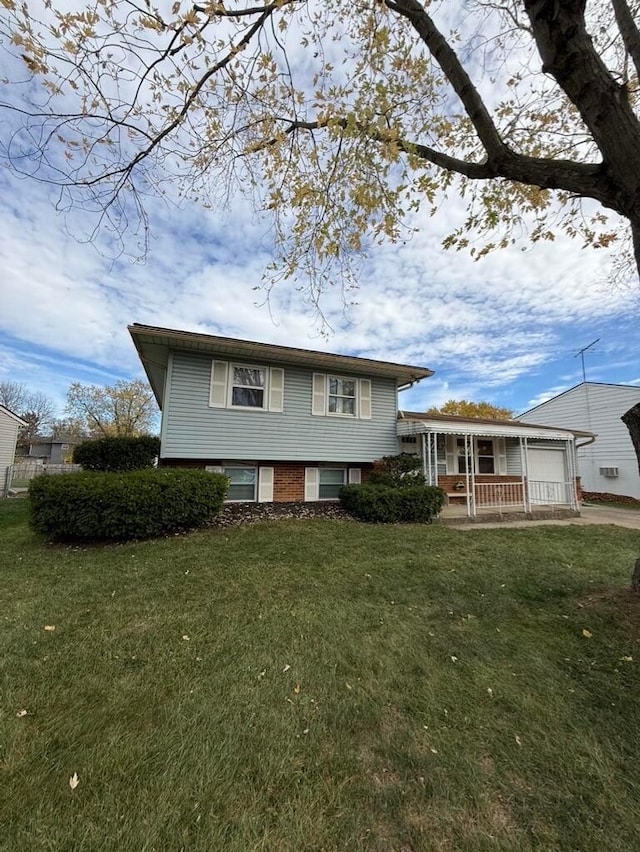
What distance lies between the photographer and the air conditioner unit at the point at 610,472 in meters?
17.1

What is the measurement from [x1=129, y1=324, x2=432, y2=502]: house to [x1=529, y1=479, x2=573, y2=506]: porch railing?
6.24 metres

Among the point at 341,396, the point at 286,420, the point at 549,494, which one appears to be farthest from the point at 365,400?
the point at 549,494

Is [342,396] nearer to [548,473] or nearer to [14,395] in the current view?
[548,473]

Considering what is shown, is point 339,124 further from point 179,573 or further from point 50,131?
point 179,573

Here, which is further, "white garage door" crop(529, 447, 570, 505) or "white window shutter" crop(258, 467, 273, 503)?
"white garage door" crop(529, 447, 570, 505)

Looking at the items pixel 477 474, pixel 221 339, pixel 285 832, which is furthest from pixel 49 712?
pixel 477 474

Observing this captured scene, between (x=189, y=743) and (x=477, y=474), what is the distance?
13872 millimetres

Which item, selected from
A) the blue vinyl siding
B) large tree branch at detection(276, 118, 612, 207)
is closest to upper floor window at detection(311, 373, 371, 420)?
the blue vinyl siding

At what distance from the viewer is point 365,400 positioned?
37.7ft

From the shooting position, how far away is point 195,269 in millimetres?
9391

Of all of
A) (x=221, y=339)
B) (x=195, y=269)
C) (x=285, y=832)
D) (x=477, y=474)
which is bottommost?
(x=285, y=832)

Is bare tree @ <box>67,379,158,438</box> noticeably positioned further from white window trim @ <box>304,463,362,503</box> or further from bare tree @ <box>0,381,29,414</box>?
white window trim @ <box>304,463,362,503</box>

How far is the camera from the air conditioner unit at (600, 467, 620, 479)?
17.1 meters

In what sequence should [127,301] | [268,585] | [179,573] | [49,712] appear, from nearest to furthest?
[49,712] → [268,585] → [179,573] → [127,301]
